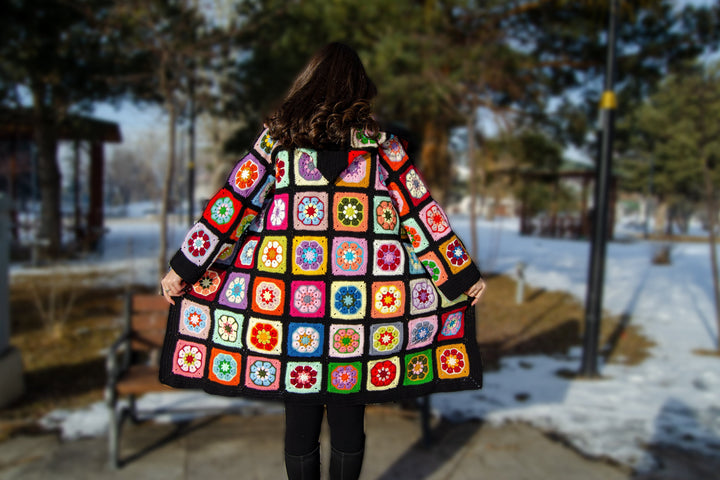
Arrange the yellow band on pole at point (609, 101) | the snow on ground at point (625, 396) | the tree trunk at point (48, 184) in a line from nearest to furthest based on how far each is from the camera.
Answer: the snow on ground at point (625, 396), the yellow band on pole at point (609, 101), the tree trunk at point (48, 184)

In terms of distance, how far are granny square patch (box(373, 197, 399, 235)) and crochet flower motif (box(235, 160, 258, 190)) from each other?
398 millimetres

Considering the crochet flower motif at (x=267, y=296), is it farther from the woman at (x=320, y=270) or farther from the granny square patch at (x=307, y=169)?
the granny square patch at (x=307, y=169)

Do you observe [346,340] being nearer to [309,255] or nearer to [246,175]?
[309,255]

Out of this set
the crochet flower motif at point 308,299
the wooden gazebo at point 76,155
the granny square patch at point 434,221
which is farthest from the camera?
the wooden gazebo at point 76,155

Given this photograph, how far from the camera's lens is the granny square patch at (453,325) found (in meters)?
1.79

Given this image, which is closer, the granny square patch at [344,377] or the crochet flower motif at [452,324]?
the granny square patch at [344,377]

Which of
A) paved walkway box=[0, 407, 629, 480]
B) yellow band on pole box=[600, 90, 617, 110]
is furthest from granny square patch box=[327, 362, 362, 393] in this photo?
yellow band on pole box=[600, 90, 617, 110]

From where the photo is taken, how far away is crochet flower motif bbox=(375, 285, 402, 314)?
65.0 inches

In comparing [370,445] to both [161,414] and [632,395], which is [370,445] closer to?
[161,414]

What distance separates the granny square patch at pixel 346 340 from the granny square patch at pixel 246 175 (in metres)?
0.52

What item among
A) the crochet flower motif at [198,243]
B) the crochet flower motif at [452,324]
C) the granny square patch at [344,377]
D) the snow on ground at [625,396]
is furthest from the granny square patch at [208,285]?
the snow on ground at [625,396]

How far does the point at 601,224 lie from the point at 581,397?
1682 mm

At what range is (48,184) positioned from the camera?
12.5 metres

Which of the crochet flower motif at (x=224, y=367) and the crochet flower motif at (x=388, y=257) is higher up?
the crochet flower motif at (x=388, y=257)
